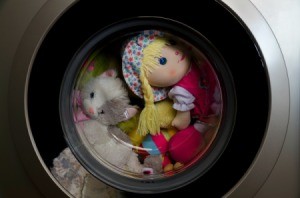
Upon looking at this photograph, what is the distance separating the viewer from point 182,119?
2.57 feet

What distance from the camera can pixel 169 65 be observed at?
755 millimetres

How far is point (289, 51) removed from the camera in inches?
27.7

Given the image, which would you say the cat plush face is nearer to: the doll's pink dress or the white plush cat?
the white plush cat

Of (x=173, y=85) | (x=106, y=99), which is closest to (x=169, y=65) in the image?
(x=173, y=85)

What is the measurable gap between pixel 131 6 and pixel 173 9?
8 cm

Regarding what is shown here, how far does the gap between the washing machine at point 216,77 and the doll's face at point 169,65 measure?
5cm

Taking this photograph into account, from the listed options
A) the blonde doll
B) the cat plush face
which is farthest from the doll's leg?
the cat plush face

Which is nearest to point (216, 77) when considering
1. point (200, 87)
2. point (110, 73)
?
point (200, 87)

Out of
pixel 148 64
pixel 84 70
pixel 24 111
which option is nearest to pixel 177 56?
pixel 148 64

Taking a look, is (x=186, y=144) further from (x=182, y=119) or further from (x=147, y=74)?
(x=147, y=74)

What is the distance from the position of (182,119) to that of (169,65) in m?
0.12

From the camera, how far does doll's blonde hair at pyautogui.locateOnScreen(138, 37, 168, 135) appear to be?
0.75 meters

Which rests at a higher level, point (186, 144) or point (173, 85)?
point (173, 85)

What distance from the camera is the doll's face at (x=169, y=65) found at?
2.47 ft
